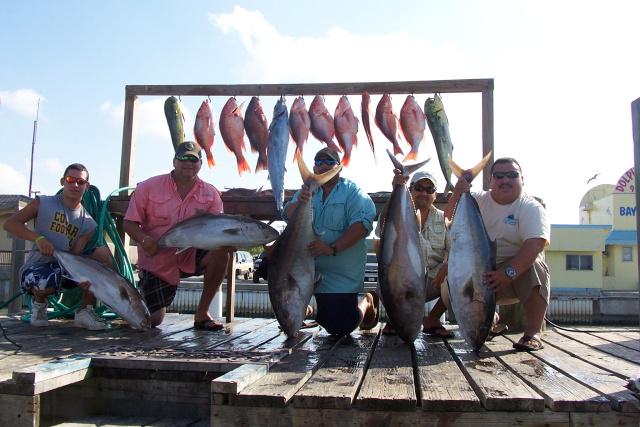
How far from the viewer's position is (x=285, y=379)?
8.10 feet

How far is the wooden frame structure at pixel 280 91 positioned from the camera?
5.04 metres

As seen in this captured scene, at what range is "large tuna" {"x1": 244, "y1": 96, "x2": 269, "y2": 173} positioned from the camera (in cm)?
541

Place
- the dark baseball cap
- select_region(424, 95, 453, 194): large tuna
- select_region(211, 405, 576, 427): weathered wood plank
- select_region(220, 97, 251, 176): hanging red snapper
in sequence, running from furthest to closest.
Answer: select_region(220, 97, 251, 176): hanging red snapper < select_region(424, 95, 453, 194): large tuna < the dark baseball cap < select_region(211, 405, 576, 427): weathered wood plank

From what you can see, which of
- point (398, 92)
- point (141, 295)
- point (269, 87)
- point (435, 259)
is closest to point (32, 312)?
point (141, 295)

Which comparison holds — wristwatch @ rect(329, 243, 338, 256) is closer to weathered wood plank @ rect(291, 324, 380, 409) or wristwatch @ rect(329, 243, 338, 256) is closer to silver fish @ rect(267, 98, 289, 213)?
weathered wood plank @ rect(291, 324, 380, 409)

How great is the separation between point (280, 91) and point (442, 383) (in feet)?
12.6

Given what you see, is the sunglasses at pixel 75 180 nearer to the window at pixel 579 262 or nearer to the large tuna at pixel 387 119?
the large tuna at pixel 387 119

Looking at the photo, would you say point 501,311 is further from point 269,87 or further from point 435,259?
point 269,87

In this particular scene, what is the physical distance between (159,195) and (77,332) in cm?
127

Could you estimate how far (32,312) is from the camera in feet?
14.7

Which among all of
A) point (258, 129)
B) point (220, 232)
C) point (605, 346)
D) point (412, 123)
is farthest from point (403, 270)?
point (258, 129)

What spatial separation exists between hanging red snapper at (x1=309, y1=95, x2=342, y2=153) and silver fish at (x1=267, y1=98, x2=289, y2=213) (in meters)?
0.34

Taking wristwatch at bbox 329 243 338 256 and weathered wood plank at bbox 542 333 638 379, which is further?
wristwatch at bbox 329 243 338 256

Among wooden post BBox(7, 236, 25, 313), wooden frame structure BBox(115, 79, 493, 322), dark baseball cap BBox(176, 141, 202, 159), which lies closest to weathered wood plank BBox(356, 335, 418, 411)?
wooden frame structure BBox(115, 79, 493, 322)
